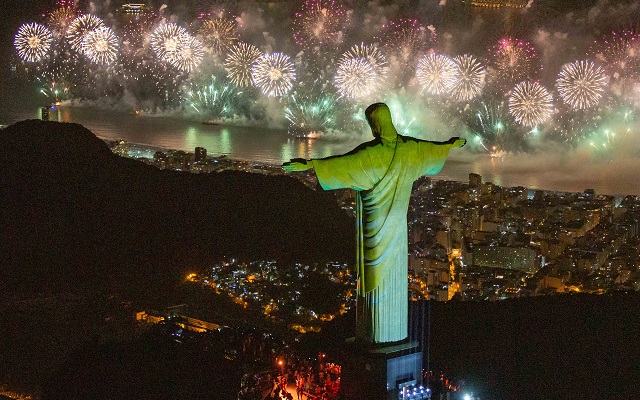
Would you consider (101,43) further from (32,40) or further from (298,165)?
(298,165)

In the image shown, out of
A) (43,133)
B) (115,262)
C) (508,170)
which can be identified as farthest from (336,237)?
(508,170)

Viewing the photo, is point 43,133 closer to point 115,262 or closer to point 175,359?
point 115,262

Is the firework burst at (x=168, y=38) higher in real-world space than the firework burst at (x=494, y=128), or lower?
higher

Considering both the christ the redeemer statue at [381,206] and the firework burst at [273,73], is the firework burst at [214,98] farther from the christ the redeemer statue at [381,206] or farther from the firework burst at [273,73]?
the christ the redeemer statue at [381,206]

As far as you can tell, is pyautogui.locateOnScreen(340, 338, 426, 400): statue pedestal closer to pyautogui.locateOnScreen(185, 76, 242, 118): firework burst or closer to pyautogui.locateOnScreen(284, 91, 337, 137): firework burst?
pyautogui.locateOnScreen(284, 91, 337, 137): firework burst

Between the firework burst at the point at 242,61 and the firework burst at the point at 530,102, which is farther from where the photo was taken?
the firework burst at the point at 242,61

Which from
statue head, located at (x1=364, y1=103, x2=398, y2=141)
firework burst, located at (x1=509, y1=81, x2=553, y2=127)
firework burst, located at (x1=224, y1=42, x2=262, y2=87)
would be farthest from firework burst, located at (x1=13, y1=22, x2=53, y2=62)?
statue head, located at (x1=364, y1=103, x2=398, y2=141)

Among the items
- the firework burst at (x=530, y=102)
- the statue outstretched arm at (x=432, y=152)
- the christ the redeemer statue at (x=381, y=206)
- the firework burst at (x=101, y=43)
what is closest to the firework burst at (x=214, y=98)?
the firework burst at (x=101, y=43)
